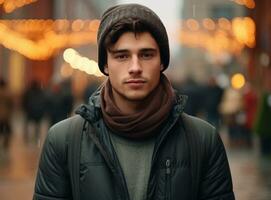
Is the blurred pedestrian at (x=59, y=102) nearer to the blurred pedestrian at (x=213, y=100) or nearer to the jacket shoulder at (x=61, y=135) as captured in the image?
the blurred pedestrian at (x=213, y=100)

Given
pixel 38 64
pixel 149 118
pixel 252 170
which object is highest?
pixel 38 64

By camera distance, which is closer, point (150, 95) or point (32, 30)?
point (150, 95)

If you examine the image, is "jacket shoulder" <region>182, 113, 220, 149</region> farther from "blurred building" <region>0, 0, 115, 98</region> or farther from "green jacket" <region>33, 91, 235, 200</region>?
"blurred building" <region>0, 0, 115, 98</region>

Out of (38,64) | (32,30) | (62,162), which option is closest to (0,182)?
(62,162)

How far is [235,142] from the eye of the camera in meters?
20.0

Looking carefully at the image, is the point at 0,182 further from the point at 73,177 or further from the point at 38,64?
the point at 38,64

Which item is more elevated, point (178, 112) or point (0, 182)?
point (178, 112)

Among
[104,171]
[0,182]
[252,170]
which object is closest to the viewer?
[104,171]

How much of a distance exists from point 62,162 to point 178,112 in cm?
50

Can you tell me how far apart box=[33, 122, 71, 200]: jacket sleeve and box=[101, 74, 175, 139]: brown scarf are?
211 mm

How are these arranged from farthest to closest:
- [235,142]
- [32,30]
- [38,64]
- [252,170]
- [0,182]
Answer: [38,64], [32,30], [235,142], [252,170], [0,182]

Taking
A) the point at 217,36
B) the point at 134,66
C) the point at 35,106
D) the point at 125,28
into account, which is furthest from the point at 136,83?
the point at 217,36

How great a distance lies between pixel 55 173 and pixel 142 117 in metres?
0.42

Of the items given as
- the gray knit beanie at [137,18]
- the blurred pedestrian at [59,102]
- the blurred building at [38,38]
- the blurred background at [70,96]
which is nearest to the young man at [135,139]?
the gray knit beanie at [137,18]
